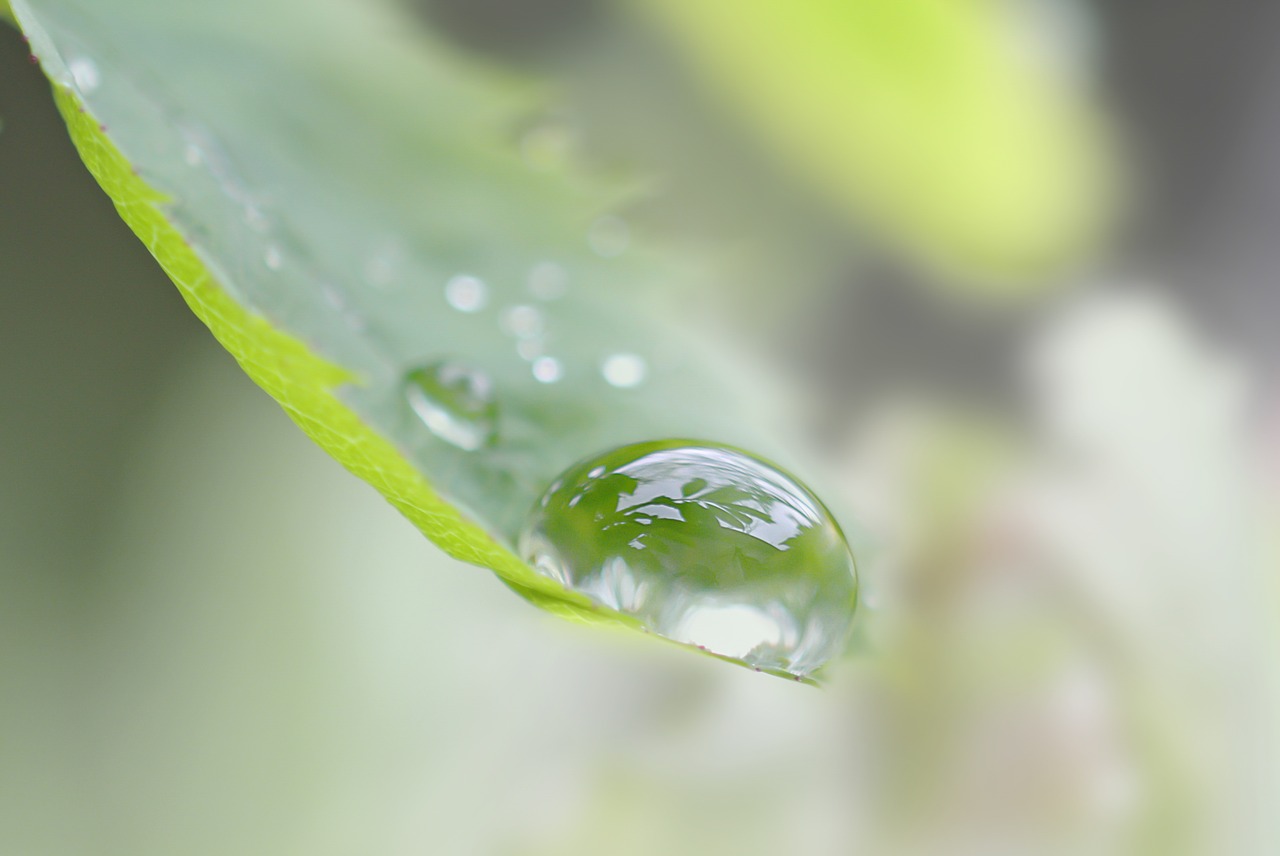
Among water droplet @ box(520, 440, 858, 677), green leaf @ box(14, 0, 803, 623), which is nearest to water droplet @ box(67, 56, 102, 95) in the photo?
green leaf @ box(14, 0, 803, 623)

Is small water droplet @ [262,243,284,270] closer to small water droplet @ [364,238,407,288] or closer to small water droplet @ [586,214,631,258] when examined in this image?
small water droplet @ [364,238,407,288]

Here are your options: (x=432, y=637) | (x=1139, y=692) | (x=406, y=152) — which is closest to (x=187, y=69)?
(x=406, y=152)

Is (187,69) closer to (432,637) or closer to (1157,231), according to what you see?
(432,637)

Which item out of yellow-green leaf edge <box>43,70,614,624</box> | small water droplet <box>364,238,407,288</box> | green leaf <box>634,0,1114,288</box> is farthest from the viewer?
green leaf <box>634,0,1114,288</box>

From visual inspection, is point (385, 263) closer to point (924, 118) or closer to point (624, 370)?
point (624, 370)

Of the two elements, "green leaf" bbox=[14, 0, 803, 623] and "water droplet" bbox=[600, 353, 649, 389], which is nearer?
"green leaf" bbox=[14, 0, 803, 623]

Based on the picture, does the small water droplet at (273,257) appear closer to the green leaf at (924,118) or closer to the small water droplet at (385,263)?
the small water droplet at (385,263)

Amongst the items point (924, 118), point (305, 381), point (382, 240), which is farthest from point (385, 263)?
point (924, 118)

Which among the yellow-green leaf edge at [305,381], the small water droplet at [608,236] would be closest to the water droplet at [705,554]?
the yellow-green leaf edge at [305,381]
